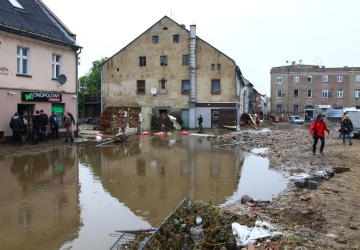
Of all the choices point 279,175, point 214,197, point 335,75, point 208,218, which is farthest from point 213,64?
point 335,75

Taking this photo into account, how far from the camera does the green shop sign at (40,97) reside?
65.4ft

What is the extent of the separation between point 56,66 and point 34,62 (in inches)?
83.5

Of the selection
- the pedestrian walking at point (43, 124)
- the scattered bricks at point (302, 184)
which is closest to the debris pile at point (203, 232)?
the scattered bricks at point (302, 184)

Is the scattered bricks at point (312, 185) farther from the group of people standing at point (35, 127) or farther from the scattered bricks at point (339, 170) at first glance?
the group of people standing at point (35, 127)

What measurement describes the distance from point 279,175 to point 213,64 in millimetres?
30251

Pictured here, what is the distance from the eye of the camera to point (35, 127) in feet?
62.4

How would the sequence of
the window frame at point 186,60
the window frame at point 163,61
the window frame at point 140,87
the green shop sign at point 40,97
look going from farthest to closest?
1. the window frame at point 140,87
2. the window frame at point 163,61
3. the window frame at point 186,60
4. the green shop sign at point 40,97

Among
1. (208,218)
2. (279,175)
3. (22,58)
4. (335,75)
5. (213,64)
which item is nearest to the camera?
(208,218)

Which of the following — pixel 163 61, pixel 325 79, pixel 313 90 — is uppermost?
pixel 325 79

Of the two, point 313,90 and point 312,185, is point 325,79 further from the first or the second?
point 312,185

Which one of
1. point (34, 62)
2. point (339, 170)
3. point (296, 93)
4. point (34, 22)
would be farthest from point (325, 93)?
point (339, 170)

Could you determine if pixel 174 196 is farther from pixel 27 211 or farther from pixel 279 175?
pixel 279 175

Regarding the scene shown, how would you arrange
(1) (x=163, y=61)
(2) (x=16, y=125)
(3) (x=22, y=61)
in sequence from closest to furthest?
(2) (x=16, y=125), (3) (x=22, y=61), (1) (x=163, y=61)

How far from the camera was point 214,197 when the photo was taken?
8.60 metres
